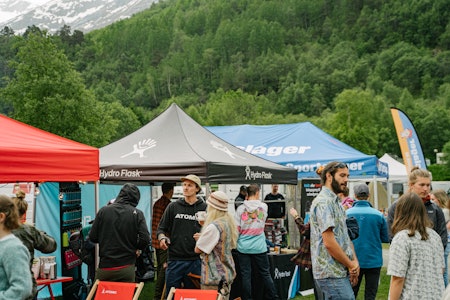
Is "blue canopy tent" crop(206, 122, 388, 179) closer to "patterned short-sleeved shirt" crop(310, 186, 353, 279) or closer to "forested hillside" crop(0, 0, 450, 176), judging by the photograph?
"patterned short-sleeved shirt" crop(310, 186, 353, 279)

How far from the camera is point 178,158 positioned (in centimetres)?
Result: 816

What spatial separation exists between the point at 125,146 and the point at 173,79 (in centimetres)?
14148

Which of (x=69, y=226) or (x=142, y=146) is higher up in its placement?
(x=142, y=146)

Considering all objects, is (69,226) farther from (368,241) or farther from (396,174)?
(396,174)

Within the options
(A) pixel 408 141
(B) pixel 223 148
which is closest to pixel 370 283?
(B) pixel 223 148

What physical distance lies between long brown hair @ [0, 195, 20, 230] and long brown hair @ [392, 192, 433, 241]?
2.42 meters

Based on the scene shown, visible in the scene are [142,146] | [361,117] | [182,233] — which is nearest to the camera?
[182,233]

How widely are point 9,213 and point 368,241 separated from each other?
14.9 feet

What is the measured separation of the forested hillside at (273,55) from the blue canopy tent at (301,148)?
8123 cm

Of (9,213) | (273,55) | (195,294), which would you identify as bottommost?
(195,294)

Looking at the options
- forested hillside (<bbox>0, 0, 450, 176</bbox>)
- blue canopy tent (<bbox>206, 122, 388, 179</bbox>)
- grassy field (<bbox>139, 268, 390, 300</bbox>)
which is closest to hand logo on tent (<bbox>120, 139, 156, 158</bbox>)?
grassy field (<bbox>139, 268, 390, 300</bbox>)

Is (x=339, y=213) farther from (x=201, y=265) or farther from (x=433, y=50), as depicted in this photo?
(x=433, y=50)

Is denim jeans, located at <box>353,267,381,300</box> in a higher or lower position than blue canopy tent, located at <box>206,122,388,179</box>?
lower

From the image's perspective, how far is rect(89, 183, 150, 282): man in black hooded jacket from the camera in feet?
21.5
